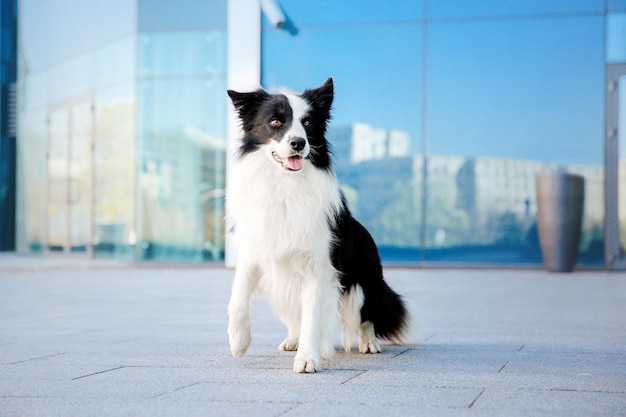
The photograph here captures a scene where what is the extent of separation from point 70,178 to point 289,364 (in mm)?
14982

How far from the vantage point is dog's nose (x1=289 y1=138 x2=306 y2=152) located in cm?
403

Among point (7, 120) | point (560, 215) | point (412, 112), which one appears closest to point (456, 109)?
point (412, 112)

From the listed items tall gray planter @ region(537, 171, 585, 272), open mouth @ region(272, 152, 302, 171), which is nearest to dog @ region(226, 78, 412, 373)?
open mouth @ region(272, 152, 302, 171)

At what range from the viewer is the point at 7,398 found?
322 cm

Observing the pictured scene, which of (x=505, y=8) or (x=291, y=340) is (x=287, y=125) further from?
(x=505, y=8)

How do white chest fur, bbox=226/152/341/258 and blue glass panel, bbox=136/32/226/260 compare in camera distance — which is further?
blue glass panel, bbox=136/32/226/260

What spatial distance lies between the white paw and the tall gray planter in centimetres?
952

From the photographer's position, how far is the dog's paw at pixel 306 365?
150 inches

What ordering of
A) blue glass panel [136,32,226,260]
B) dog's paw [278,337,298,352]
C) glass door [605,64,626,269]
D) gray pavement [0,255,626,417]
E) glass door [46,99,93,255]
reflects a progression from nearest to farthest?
gray pavement [0,255,626,417] → dog's paw [278,337,298,352] → glass door [605,64,626,269] → blue glass panel [136,32,226,260] → glass door [46,99,93,255]

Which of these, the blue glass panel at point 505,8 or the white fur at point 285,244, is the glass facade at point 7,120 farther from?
the white fur at point 285,244

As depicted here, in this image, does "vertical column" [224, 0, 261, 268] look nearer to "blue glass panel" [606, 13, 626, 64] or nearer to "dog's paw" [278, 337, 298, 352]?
"blue glass panel" [606, 13, 626, 64]

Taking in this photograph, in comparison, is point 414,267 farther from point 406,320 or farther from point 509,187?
point 406,320

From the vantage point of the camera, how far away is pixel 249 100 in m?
4.29

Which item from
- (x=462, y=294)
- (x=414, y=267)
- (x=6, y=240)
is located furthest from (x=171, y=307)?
(x=6, y=240)
